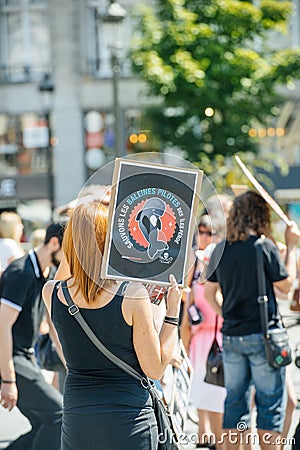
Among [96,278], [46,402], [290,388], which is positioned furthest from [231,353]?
[96,278]

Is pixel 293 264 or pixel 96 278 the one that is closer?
pixel 96 278

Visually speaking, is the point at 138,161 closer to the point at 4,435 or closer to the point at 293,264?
the point at 293,264

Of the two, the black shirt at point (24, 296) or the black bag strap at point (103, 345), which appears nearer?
the black bag strap at point (103, 345)

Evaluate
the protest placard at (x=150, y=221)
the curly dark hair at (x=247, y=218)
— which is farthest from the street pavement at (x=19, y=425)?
the protest placard at (x=150, y=221)

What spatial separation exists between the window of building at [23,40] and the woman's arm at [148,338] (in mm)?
23692

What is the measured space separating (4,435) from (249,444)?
7.08ft

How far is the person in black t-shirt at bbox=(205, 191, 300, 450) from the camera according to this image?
496cm

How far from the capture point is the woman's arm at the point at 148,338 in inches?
126

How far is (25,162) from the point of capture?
85.8ft

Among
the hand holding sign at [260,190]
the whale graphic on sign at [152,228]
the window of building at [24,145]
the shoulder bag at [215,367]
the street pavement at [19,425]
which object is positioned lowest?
the window of building at [24,145]

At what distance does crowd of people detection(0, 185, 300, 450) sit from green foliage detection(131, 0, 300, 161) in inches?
482

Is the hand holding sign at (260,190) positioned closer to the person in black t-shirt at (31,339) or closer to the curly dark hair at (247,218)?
the curly dark hair at (247,218)

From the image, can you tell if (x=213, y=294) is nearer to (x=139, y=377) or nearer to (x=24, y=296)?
(x=24, y=296)

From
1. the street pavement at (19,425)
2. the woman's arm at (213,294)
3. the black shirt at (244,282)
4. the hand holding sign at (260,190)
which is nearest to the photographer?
the hand holding sign at (260,190)
